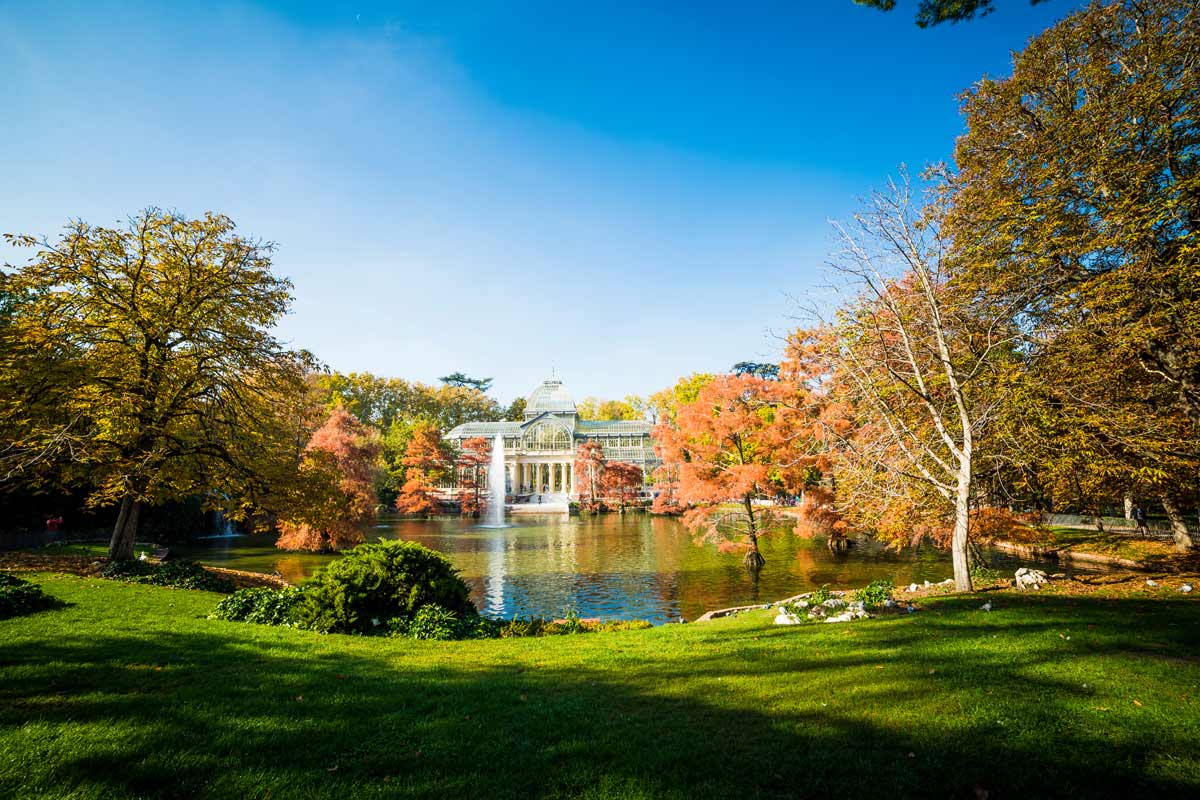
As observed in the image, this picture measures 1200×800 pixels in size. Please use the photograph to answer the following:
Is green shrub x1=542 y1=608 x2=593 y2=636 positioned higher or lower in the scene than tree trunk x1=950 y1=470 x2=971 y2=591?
lower

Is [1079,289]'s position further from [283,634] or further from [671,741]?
[283,634]

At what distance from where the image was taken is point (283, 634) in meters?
7.71

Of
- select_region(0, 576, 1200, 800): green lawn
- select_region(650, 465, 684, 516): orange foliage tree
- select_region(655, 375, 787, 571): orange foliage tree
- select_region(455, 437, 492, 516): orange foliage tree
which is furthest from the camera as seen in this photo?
select_region(455, 437, 492, 516): orange foliage tree

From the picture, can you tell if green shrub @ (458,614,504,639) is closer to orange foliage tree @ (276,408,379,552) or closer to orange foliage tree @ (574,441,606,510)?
orange foliage tree @ (276,408,379,552)

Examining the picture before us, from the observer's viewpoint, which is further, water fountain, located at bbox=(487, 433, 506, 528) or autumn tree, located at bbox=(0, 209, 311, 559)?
water fountain, located at bbox=(487, 433, 506, 528)

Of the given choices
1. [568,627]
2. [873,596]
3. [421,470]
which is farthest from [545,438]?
[873,596]

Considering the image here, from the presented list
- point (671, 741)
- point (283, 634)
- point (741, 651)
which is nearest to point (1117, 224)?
point (741, 651)

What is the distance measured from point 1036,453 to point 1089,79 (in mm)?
7789

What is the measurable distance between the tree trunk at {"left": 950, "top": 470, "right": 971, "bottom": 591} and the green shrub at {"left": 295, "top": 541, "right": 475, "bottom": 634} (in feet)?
29.0

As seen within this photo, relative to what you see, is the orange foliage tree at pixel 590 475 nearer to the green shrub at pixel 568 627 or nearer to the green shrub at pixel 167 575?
the green shrub at pixel 167 575

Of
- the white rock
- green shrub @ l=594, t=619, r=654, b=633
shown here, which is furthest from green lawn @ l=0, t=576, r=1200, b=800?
the white rock

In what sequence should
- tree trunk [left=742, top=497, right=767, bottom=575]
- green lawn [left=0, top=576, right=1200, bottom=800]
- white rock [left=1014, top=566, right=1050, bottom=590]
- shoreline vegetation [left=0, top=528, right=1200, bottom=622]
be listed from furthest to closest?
tree trunk [left=742, top=497, right=767, bottom=575], shoreline vegetation [left=0, top=528, right=1200, bottom=622], white rock [left=1014, top=566, right=1050, bottom=590], green lawn [left=0, top=576, right=1200, bottom=800]

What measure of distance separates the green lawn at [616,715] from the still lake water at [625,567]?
7.18 metres

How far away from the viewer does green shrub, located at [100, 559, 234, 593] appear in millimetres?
11781
